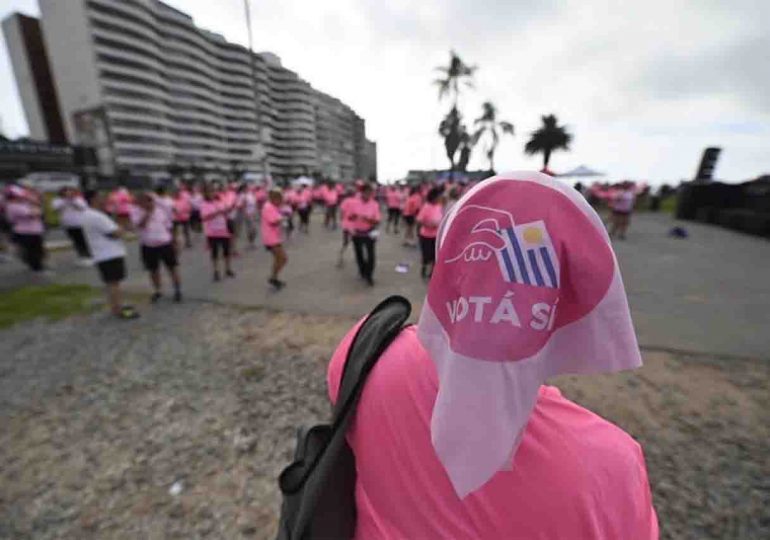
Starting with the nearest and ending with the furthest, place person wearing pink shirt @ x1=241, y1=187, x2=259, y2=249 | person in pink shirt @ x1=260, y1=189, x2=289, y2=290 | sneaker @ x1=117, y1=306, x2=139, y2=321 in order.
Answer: sneaker @ x1=117, y1=306, x2=139, y2=321, person in pink shirt @ x1=260, y1=189, x2=289, y2=290, person wearing pink shirt @ x1=241, y1=187, x2=259, y2=249

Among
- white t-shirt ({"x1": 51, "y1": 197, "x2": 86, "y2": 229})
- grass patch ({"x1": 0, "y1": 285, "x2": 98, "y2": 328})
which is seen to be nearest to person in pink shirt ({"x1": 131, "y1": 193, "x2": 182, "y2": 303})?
grass patch ({"x1": 0, "y1": 285, "x2": 98, "y2": 328})

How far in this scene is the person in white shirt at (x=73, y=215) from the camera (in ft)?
27.3

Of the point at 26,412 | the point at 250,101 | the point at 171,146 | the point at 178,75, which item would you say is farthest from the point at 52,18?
the point at 26,412

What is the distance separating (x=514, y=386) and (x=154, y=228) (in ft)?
21.4

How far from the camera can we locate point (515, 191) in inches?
25.7

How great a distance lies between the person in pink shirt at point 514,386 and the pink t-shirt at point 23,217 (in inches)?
416

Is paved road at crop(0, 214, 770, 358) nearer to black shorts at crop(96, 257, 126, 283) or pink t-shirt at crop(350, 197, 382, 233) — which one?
pink t-shirt at crop(350, 197, 382, 233)

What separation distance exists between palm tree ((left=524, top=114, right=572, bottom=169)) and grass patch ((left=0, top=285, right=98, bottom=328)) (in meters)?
40.7

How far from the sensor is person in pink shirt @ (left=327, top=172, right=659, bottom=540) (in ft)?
1.99

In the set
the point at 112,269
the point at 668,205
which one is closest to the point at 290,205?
the point at 112,269

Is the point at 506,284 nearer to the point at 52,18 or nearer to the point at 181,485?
the point at 181,485

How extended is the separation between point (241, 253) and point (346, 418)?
35.7ft

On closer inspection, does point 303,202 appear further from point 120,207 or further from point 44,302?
point 44,302

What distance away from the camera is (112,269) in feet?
17.8
